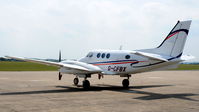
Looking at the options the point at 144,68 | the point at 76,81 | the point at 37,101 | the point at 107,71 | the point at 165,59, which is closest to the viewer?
the point at 37,101

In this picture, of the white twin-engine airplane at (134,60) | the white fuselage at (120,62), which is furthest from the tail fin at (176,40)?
the white fuselage at (120,62)

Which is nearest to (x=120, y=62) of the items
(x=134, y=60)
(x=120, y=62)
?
(x=120, y=62)

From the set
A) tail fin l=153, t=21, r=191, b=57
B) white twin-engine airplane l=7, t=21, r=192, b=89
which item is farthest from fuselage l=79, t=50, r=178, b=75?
tail fin l=153, t=21, r=191, b=57

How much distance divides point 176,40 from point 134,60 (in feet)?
11.1

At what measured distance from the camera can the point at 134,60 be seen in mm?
20859

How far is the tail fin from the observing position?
19087mm

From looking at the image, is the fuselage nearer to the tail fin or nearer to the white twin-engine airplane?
the white twin-engine airplane

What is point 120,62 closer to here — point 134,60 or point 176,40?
point 134,60

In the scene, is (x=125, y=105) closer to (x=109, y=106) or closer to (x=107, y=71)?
(x=109, y=106)

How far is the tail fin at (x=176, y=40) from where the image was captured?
19087mm

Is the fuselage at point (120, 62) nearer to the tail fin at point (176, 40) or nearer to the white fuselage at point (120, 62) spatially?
the white fuselage at point (120, 62)

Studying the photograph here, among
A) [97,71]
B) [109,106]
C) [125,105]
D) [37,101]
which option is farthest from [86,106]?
[97,71]

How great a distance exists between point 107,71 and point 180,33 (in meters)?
6.45

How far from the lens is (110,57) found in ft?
74.0
